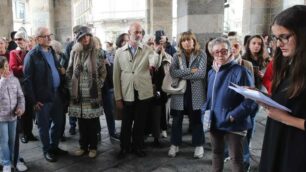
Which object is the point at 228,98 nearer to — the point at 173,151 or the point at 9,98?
the point at 173,151

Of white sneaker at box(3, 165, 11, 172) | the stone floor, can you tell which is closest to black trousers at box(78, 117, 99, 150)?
the stone floor

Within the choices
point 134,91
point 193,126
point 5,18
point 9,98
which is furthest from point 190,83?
point 5,18

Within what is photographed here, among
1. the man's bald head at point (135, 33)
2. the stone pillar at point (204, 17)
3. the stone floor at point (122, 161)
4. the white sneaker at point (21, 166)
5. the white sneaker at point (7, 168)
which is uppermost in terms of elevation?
the stone pillar at point (204, 17)

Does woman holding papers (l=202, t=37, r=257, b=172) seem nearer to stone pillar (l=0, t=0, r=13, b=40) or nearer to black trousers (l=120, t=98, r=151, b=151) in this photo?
black trousers (l=120, t=98, r=151, b=151)

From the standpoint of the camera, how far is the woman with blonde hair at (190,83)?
158 inches

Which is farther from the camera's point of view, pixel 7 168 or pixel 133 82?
pixel 133 82

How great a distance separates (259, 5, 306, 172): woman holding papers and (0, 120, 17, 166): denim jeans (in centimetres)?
305

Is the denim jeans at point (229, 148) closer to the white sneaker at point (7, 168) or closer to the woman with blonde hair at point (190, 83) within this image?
the woman with blonde hair at point (190, 83)

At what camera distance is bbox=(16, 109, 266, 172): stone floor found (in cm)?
386

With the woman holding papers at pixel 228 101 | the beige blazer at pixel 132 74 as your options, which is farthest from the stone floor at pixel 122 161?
the woman holding papers at pixel 228 101

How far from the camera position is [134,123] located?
4195 millimetres

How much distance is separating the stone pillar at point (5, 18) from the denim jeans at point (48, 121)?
185 inches

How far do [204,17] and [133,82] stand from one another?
2281 mm

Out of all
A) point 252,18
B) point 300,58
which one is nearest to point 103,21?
point 252,18
